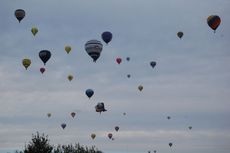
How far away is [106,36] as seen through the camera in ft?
172

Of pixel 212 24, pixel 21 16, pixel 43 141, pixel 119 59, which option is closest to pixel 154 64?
pixel 119 59

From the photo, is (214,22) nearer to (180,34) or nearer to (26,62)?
(180,34)

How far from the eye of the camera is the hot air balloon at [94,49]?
4889 centimetres

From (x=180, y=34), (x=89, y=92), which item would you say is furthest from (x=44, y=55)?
(x=180, y=34)

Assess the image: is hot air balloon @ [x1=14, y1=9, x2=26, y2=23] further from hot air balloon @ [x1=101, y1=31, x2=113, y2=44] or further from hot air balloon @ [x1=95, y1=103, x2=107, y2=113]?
hot air balloon @ [x1=95, y1=103, x2=107, y2=113]

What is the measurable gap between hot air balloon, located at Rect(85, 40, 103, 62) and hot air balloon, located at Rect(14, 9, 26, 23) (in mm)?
9081

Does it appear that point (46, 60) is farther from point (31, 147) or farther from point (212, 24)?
point (212, 24)

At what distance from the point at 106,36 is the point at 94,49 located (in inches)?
154

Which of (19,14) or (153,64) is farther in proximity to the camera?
(153,64)

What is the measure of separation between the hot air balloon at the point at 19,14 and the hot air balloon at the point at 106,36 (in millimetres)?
9618

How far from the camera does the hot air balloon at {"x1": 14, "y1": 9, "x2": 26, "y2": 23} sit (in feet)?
172

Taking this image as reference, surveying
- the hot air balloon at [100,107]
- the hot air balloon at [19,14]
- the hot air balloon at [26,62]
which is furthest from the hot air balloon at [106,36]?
the hot air balloon at [100,107]

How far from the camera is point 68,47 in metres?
57.4

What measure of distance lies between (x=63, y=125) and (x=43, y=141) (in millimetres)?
27605
